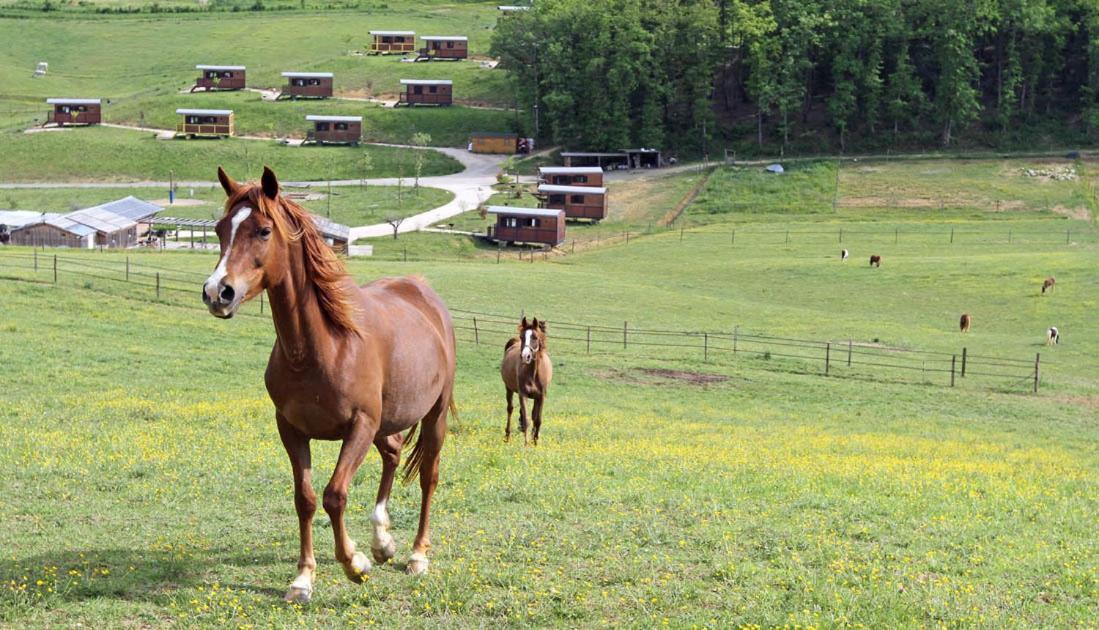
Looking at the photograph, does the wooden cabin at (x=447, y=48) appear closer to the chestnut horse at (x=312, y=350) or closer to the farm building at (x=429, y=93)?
the farm building at (x=429, y=93)

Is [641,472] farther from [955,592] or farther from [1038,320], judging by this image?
[1038,320]

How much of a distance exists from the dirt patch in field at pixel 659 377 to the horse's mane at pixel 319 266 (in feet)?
92.4

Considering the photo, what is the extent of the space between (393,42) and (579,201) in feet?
237

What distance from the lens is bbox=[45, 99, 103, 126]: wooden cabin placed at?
123 m

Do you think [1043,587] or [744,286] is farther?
[744,286]

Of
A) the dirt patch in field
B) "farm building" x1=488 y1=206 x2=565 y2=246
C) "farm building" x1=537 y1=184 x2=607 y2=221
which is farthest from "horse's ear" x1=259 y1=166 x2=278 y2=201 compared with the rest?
"farm building" x1=537 y1=184 x2=607 y2=221

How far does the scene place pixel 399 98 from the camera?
13475 centimetres

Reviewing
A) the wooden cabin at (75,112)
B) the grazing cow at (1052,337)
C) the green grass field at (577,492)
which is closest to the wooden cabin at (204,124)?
the wooden cabin at (75,112)

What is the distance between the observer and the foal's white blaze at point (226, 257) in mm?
9266

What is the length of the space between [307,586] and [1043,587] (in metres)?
7.47

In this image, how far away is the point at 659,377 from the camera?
39.7m

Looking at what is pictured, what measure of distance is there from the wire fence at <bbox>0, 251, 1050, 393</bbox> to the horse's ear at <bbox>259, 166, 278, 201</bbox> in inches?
1258

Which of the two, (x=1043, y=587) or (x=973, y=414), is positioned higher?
(x=1043, y=587)

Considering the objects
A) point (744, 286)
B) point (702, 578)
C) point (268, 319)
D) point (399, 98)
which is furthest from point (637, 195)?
point (702, 578)
